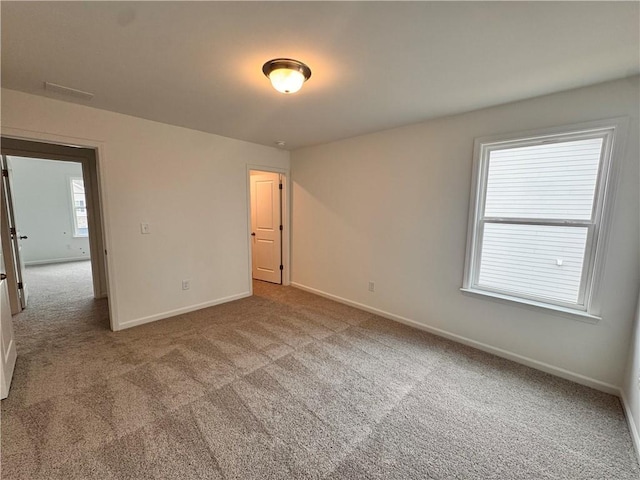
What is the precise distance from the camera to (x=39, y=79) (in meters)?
2.07

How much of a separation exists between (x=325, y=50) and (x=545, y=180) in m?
2.15

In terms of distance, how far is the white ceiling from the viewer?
1331mm

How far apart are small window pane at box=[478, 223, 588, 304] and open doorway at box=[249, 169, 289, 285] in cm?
309

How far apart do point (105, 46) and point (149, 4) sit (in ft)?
1.96

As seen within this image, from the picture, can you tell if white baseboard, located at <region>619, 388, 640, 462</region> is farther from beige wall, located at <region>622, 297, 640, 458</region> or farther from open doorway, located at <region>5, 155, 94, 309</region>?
open doorway, located at <region>5, 155, 94, 309</region>

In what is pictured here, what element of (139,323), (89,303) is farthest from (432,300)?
(89,303)

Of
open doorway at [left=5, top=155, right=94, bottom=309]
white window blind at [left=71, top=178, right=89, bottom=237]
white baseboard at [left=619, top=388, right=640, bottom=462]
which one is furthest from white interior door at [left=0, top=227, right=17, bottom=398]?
white window blind at [left=71, top=178, right=89, bottom=237]

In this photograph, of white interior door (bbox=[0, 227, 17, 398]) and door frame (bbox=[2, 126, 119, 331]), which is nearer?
white interior door (bbox=[0, 227, 17, 398])

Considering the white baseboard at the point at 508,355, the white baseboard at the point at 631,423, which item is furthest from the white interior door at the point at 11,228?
the white baseboard at the point at 631,423

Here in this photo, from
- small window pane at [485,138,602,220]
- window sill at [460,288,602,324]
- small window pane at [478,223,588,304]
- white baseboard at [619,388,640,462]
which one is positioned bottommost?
white baseboard at [619,388,640,462]

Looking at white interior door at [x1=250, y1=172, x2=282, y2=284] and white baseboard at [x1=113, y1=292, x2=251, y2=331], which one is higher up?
white interior door at [x1=250, y1=172, x2=282, y2=284]

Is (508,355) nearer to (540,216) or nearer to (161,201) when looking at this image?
(540,216)

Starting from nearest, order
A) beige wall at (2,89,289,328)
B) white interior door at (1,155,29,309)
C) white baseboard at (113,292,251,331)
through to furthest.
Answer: beige wall at (2,89,289,328)
white baseboard at (113,292,251,331)
white interior door at (1,155,29,309)

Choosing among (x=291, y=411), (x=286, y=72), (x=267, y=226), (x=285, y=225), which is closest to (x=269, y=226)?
(x=267, y=226)
